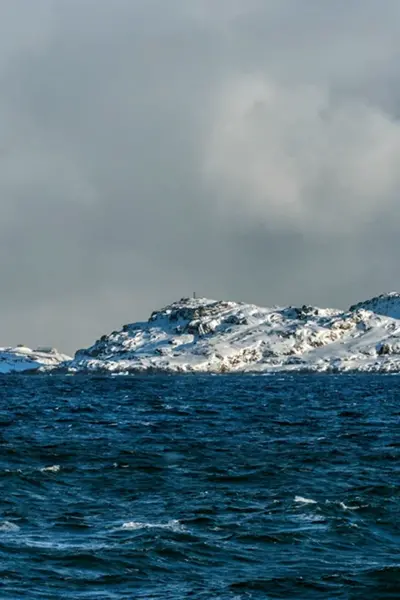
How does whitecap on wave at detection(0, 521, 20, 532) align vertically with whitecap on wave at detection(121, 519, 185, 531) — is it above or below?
above

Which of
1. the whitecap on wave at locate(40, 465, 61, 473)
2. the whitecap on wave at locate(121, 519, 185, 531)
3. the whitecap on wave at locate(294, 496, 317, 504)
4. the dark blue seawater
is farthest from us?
the whitecap on wave at locate(40, 465, 61, 473)

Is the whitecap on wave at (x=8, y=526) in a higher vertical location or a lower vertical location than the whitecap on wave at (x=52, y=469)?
lower

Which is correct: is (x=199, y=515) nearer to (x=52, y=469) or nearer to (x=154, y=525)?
(x=154, y=525)

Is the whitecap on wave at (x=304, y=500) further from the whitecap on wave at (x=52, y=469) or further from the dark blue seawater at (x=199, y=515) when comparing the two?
the whitecap on wave at (x=52, y=469)

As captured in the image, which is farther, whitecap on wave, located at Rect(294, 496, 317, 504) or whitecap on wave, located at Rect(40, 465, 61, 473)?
whitecap on wave, located at Rect(40, 465, 61, 473)

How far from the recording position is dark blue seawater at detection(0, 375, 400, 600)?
2656 centimetres

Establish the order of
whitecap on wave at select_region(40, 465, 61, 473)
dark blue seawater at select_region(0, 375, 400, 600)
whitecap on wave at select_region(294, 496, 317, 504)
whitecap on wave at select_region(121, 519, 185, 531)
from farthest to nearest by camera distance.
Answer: whitecap on wave at select_region(40, 465, 61, 473) → whitecap on wave at select_region(294, 496, 317, 504) → whitecap on wave at select_region(121, 519, 185, 531) → dark blue seawater at select_region(0, 375, 400, 600)

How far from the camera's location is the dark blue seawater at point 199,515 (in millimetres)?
26562

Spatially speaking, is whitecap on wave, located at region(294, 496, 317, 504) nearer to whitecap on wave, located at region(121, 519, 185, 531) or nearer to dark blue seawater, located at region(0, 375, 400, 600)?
dark blue seawater, located at region(0, 375, 400, 600)

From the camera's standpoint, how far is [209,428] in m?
73.2

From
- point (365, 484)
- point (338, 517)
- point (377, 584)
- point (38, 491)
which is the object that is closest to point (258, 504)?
point (338, 517)

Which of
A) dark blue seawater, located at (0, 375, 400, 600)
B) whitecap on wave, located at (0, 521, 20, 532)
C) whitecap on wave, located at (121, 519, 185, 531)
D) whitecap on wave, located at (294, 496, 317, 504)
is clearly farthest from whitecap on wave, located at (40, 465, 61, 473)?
whitecap on wave, located at (294, 496, 317, 504)


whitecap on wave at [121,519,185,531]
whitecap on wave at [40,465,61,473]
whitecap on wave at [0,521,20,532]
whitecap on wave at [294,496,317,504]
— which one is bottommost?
whitecap on wave at [121,519,185,531]

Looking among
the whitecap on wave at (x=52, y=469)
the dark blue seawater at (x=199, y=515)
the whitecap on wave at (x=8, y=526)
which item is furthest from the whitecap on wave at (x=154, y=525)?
the whitecap on wave at (x=52, y=469)
